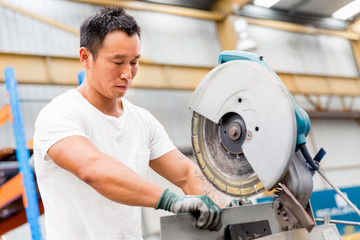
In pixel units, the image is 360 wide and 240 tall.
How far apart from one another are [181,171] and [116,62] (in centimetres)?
53

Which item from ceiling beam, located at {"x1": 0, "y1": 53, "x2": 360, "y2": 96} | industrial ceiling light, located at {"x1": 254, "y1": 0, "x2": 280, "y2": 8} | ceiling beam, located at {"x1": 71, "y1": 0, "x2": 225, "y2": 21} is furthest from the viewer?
industrial ceiling light, located at {"x1": 254, "y1": 0, "x2": 280, "y2": 8}

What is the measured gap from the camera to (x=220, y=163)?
4.40 ft

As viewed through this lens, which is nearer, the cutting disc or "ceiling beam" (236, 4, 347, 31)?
the cutting disc

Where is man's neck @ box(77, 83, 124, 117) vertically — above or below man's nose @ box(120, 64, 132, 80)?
below

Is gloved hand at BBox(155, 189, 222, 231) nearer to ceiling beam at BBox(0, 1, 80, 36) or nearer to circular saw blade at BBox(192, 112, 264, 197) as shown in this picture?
circular saw blade at BBox(192, 112, 264, 197)

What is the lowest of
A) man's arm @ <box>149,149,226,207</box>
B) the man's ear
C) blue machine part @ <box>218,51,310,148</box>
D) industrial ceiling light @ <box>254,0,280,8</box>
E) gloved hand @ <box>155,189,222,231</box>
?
gloved hand @ <box>155,189,222,231</box>

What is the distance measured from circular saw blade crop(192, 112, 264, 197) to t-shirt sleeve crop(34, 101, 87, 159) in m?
0.37

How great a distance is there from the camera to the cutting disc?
1.15m

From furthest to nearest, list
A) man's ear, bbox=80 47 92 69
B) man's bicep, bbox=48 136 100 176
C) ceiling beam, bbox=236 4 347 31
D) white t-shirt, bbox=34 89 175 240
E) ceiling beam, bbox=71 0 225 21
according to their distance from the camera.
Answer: ceiling beam, bbox=236 4 347 31 < ceiling beam, bbox=71 0 225 21 < man's ear, bbox=80 47 92 69 < white t-shirt, bbox=34 89 175 240 < man's bicep, bbox=48 136 100 176

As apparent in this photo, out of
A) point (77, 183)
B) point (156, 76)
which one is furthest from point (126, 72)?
point (156, 76)

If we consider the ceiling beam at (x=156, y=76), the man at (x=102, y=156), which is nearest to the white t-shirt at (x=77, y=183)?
the man at (x=102, y=156)

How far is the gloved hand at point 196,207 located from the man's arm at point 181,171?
0.38m

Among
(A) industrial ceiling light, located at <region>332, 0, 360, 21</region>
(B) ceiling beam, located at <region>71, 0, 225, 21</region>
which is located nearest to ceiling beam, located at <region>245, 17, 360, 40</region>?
(A) industrial ceiling light, located at <region>332, 0, 360, 21</region>

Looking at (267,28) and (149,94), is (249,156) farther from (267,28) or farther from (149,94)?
(267,28)
